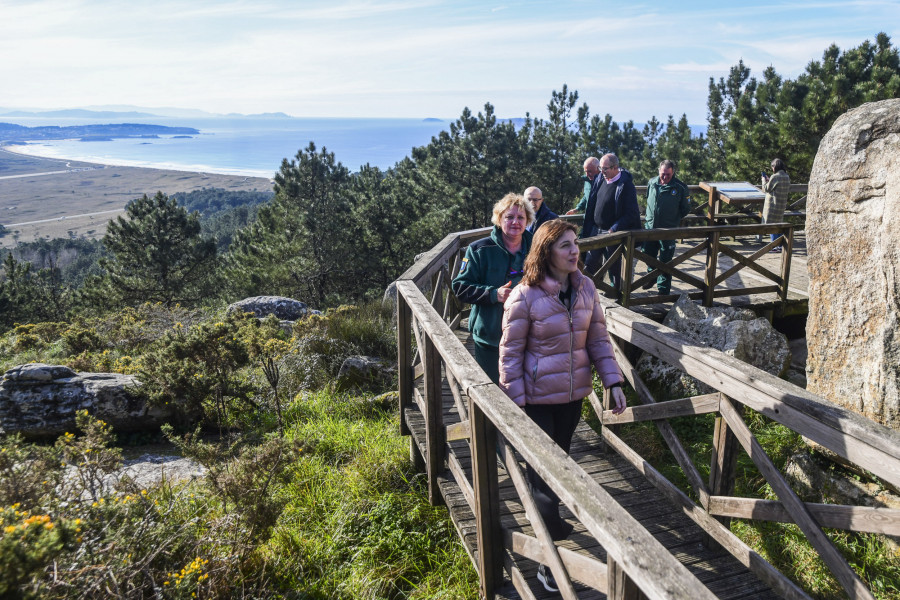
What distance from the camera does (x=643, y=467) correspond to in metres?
3.75

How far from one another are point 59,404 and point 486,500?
18.1 feet

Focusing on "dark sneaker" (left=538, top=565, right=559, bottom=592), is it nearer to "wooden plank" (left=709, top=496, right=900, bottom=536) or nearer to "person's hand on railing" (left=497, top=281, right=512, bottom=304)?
"wooden plank" (left=709, top=496, right=900, bottom=536)

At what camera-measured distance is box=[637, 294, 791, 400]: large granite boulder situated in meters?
5.36

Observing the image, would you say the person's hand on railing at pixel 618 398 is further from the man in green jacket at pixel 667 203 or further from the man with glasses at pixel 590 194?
the man in green jacket at pixel 667 203

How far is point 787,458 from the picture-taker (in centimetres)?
435

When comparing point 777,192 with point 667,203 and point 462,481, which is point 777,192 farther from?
point 462,481

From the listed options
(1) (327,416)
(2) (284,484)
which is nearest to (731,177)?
(1) (327,416)

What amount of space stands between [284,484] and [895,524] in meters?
3.75

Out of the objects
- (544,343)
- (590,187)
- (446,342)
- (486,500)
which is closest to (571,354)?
(544,343)

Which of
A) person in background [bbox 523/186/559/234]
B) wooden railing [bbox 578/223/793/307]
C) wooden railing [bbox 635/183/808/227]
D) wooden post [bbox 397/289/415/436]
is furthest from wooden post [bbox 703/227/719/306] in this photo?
wooden post [bbox 397/289/415/436]

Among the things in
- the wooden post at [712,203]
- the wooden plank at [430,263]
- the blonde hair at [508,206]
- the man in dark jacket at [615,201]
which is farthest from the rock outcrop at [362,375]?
the wooden post at [712,203]

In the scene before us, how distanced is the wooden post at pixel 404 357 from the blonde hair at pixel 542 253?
1591 millimetres

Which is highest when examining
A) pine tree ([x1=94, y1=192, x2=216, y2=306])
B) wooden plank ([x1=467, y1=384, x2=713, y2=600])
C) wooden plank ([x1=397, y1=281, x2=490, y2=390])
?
wooden plank ([x1=397, y1=281, x2=490, y2=390])

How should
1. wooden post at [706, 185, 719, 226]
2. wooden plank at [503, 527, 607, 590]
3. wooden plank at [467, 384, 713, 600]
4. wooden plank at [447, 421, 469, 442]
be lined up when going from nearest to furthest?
wooden plank at [467, 384, 713, 600]
wooden plank at [503, 527, 607, 590]
wooden plank at [447, 421, 469, 442]
wooden post at [706, 185, 719, 226]
